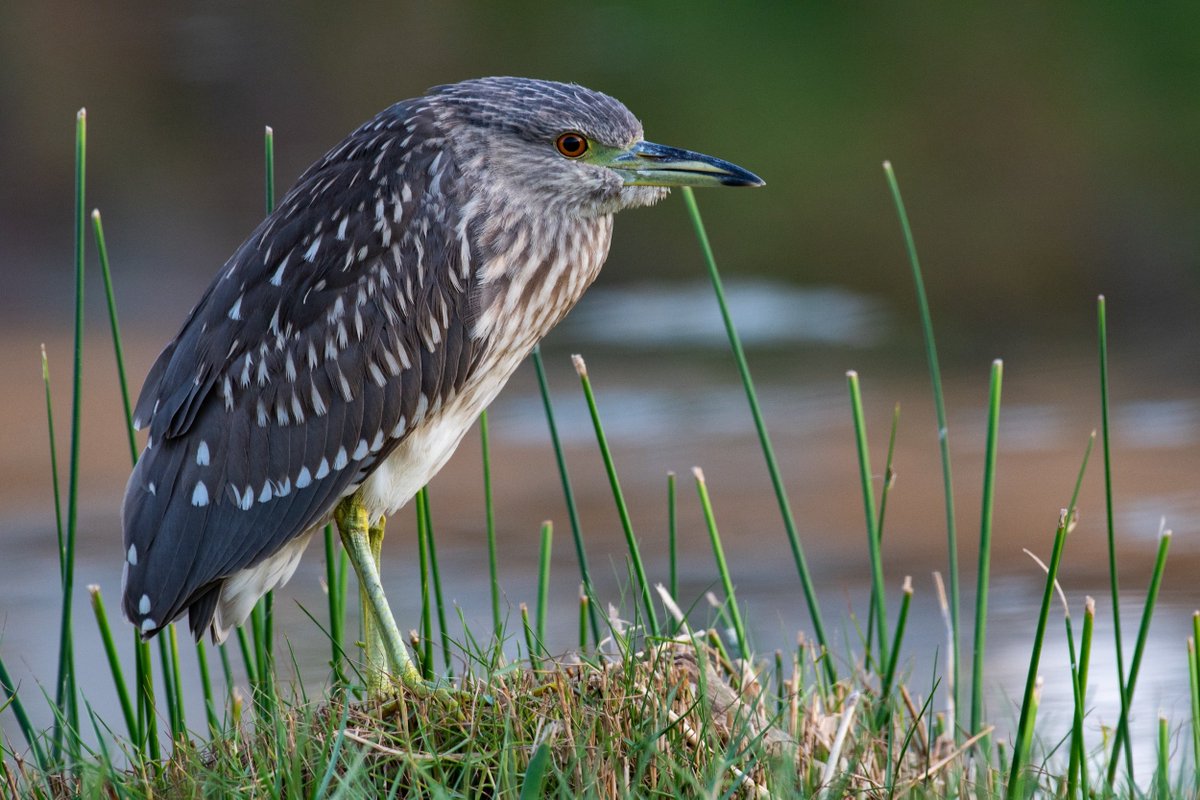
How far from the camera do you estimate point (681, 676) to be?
2.45 meters

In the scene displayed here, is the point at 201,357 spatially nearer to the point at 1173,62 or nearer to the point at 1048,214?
the point at 1048,214

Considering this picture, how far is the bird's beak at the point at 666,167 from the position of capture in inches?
113

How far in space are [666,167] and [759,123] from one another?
8448 millimetres

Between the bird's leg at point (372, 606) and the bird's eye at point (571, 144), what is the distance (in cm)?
76

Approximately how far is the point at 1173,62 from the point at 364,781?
11.2 m

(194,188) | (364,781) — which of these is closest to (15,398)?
(194,188)

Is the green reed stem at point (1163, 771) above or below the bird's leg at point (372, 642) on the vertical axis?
below

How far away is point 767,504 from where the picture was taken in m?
6.37

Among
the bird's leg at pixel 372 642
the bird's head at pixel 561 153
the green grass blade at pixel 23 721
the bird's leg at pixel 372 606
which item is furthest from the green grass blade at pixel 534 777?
Answer: the bird's head at pixel 561 153

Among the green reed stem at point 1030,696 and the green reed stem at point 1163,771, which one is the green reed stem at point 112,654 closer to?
the green reed stem at point 1030,696

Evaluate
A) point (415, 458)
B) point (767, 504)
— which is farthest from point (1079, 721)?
point (767, 504)

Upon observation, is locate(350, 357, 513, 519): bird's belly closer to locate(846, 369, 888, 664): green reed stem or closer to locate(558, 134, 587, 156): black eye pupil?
locate(558, 134, 587, 156): black eye pupil

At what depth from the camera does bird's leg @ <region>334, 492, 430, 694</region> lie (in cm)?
257

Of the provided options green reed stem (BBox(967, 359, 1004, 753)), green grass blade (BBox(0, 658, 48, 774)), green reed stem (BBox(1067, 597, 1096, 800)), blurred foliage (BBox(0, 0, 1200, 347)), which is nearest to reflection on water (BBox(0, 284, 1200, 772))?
blurred foliage (BBox(0, 0, 1200, 347))
